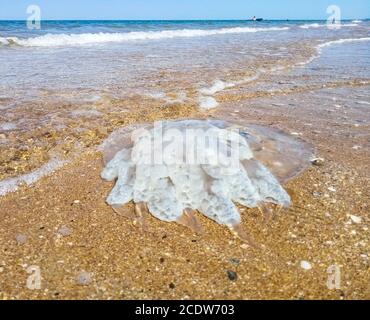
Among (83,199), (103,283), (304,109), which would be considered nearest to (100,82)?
(304,109)

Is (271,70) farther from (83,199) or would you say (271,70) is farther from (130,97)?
(83,199)

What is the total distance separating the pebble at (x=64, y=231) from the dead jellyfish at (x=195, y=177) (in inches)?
13.2

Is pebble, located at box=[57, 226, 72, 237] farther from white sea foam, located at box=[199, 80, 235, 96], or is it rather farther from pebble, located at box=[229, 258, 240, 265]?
white sea foam, located at box=[199, 80, 235, 96]

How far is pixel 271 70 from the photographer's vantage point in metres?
7.72

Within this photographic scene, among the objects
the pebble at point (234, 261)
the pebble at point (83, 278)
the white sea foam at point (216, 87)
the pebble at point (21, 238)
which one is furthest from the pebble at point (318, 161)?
the white sea foam at point (216, 87)

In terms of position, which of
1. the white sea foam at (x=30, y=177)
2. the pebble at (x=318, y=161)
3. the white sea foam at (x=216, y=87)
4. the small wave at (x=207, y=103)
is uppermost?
the white sea foam at (x=216, y=87)

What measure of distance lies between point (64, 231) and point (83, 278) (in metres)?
0.48

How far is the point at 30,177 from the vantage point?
2.95 m

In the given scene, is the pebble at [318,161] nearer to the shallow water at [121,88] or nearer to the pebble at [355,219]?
the pebble at [355,219]

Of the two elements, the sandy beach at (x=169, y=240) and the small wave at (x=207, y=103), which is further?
the small wave at (x=207, y=103)

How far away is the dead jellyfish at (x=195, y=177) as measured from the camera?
238 centimetres

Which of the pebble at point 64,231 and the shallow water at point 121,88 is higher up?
the shallow water at point 121,88

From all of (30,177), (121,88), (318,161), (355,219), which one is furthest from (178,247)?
(121,88)

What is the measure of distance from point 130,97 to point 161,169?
3.00 metres
